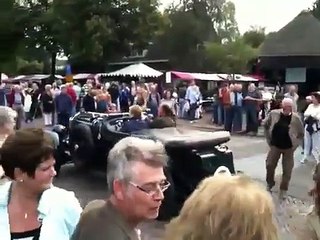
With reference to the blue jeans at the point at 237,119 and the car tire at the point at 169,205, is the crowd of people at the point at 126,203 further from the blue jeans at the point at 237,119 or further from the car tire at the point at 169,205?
the blue jeans at the point at 237,119

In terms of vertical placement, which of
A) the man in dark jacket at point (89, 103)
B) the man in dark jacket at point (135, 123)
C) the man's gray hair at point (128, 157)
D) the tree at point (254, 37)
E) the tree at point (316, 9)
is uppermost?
the tree at point (316, 9)

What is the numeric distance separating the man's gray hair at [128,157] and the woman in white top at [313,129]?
11.7 meters

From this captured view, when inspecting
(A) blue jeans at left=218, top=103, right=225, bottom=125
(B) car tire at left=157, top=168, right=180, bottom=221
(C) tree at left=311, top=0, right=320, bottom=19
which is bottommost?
(A) blue jeans at left=218, top=103, right=225, bottom=125

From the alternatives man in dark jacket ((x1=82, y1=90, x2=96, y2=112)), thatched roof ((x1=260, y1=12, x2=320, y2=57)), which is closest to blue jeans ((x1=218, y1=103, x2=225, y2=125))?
man in dark jacket ((x1=82, y1=90, x2=96, y2=112))

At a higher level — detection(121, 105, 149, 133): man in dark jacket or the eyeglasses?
the eyeglasses

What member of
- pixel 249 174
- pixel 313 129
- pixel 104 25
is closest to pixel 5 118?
pixel 249 174

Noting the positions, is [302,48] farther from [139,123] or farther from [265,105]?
[139,123]

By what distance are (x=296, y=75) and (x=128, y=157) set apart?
34.0m

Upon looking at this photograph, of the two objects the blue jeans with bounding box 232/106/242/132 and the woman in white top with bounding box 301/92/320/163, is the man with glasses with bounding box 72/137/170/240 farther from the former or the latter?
the blue jeans with bounding box 232/106/242/132

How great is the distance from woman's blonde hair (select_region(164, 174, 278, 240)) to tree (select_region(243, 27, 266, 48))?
7760cm

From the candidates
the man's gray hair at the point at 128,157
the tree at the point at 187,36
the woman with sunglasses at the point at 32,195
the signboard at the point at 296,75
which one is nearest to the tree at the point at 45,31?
the tree at the point at 187,36

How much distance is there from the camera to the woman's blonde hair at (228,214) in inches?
86.1

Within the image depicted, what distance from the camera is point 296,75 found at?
36031 mm

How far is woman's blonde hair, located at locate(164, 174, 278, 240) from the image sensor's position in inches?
86.1
